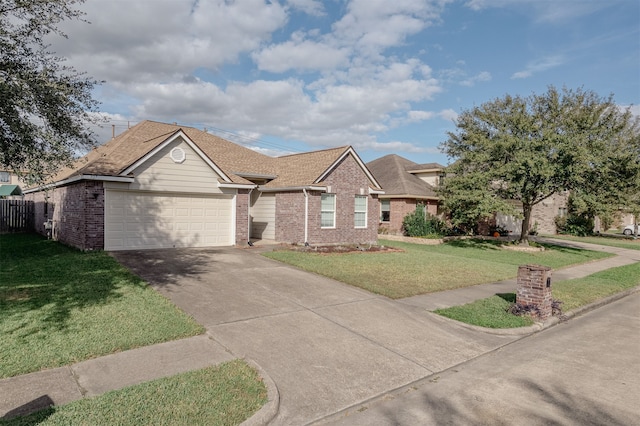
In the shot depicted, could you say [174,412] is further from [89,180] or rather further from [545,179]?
[545,179]

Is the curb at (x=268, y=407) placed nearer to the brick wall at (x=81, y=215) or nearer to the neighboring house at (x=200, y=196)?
the brick wall at (x=81, y=215)

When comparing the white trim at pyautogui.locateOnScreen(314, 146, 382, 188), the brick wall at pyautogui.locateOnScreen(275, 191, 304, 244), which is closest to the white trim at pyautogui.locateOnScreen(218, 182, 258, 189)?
the brick wall at pyautogui.locateOnScreen(275, 191, 304, 244)

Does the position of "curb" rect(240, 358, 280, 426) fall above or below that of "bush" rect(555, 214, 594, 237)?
below

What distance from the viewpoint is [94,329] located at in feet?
19.6

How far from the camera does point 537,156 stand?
1850 centimetres

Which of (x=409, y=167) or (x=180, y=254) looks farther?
(x=409, y=167)

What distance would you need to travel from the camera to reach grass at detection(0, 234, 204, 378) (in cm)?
516

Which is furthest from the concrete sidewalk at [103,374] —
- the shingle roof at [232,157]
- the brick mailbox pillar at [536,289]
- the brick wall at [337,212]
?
the brick wall at [337,212]

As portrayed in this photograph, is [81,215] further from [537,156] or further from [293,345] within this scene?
[537,156]

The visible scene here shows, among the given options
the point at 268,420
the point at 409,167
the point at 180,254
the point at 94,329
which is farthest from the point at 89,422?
the point at 409,167

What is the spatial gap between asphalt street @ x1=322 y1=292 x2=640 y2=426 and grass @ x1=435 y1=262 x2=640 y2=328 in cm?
80

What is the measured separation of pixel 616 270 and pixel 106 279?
1842 centimetres

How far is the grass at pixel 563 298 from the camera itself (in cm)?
776

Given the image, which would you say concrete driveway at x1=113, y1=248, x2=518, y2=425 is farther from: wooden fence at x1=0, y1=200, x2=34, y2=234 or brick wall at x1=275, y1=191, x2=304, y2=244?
wooden fence at x1=0, y1=200, x2=34, y2=234
